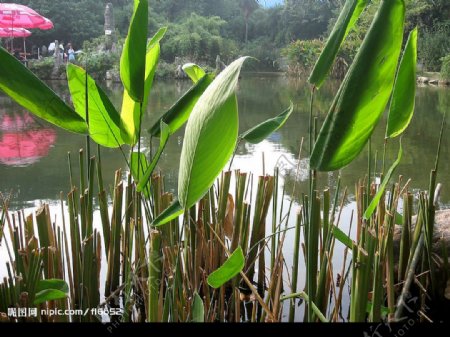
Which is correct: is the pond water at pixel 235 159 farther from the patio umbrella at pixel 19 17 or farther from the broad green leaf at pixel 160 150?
the patio umbrella at pixel 19 17

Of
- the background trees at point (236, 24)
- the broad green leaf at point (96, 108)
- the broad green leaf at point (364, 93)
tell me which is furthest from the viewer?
the background trees at point (236, 24)

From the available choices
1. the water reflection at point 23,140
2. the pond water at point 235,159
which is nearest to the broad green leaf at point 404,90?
the pond water at point 235,159

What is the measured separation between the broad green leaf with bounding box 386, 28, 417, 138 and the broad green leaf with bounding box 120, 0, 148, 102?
38 centimetres

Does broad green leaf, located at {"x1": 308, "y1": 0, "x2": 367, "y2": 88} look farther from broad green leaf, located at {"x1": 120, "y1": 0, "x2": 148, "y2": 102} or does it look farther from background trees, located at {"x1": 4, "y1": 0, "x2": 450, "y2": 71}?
background trees, located at {"x1": 4, "y1": 0, "x2": 450, "y2": 71}

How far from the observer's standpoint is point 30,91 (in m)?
0.78

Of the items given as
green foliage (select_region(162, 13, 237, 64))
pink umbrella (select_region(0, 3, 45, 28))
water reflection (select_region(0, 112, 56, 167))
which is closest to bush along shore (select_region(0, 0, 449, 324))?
water reflection (select_region(0, 112, 56, 167))

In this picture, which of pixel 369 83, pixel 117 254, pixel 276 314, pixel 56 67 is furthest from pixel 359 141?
pixel 56 67

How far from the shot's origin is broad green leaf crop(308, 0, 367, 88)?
0.73 meters

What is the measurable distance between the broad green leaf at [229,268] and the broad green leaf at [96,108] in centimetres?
34


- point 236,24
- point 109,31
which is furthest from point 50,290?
point 236,24

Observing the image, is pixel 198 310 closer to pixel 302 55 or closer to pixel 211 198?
pixel 211 198

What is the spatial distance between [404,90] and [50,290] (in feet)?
2.09

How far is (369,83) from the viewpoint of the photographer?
0.62 m

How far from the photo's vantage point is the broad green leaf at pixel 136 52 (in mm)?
801
